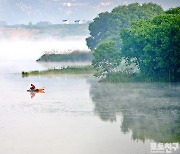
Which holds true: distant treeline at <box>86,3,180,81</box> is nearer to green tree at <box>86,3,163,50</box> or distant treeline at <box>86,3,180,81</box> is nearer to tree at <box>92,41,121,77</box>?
tree at <box>92,41,121,77</box>

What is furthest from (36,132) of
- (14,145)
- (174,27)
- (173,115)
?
(174,27)

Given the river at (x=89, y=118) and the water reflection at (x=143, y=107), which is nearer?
the river at (x=89, y=118)

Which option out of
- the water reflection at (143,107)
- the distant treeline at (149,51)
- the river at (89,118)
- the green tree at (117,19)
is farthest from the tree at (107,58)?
the green tree at (117,19)

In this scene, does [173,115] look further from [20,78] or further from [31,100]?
[20,78]

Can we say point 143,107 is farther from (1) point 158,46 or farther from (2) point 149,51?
(2) point 149,51

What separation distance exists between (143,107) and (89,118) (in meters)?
6.90

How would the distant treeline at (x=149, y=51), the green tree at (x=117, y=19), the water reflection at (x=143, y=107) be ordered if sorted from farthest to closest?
the green tree at (x=117, y=19)
the distant treeline at (x=149, y=51)
the water reflection at (x=143, y=107)

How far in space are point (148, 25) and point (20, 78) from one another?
61.9 ft

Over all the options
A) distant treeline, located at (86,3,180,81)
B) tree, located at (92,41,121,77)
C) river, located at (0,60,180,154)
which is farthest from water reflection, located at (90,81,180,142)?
distant treeline, located at (86,3,180,81)

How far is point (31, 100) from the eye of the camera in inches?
2549

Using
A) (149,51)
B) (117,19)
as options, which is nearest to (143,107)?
(149,51)

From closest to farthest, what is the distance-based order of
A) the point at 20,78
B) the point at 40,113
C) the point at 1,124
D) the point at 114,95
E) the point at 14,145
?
the point at 14,145, the point at 1,124, the point at 40,113, the point at 114,95, the point at 20,78

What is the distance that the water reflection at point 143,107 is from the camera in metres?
47.8

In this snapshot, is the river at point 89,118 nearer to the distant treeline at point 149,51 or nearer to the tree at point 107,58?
the tree at point 107,58
